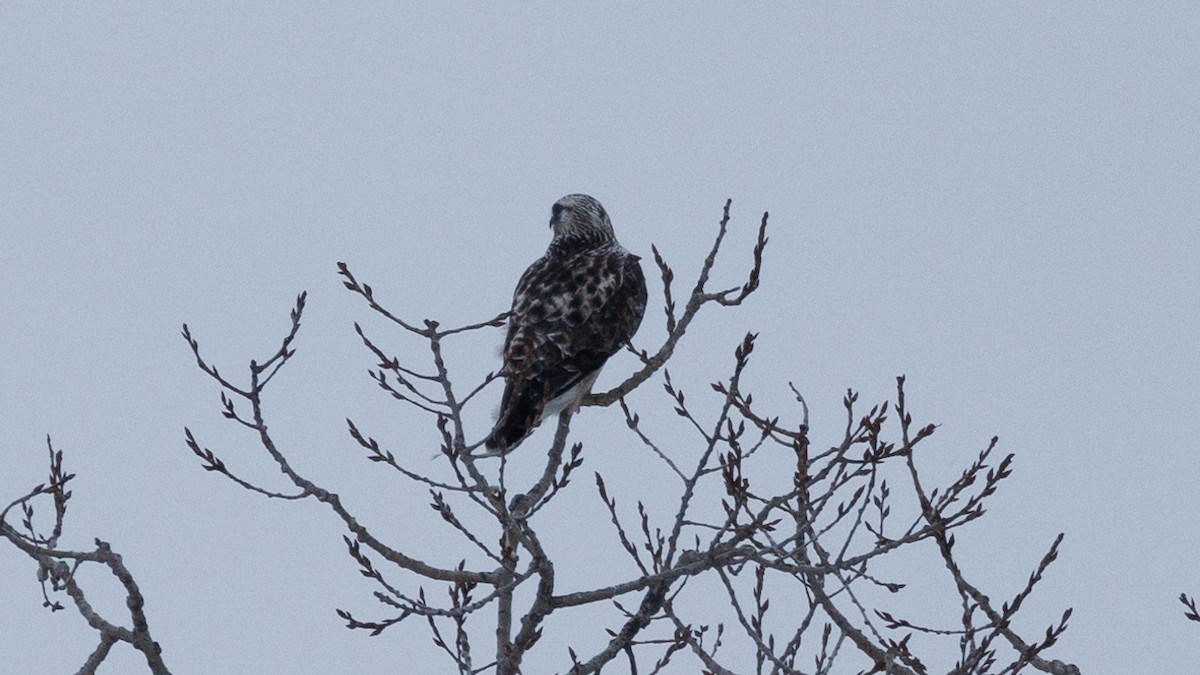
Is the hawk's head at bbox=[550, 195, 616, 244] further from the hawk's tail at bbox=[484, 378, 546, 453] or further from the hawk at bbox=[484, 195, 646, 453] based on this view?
the hawk's tail at bbox=[484, 378, 546, 453]

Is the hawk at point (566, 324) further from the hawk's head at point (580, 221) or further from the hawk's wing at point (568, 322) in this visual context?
the hawk's head at point (580, 221)

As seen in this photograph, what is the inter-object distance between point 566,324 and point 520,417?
1.19 meters

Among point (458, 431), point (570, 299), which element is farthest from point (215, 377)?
point (570, 299)

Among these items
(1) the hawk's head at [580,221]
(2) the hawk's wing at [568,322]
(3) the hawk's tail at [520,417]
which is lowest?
(3) the hawk's tail at [520,417]

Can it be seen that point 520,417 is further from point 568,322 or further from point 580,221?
point 580,221

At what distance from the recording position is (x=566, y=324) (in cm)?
874

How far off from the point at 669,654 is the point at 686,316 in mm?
1439

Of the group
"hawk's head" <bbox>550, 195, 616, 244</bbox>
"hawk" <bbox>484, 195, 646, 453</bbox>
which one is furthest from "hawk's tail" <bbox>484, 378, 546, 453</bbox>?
"hawk's head" <bbox>550, 195, 616, 244</bbox>

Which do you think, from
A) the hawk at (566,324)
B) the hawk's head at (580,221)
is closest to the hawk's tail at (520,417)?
the hawk at (566,324)

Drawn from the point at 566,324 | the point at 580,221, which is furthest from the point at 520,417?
the point at 580,221

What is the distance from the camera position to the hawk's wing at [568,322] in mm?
8102

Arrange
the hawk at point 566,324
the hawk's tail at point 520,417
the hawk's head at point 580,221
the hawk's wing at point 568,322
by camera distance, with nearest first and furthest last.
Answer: the hawk's tail at point 520,417 → the hawk at point 566,324 → the hawk's wing at point 568,322 → the hawk's head at point 580,221

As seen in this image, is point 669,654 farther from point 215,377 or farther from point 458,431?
point 215,377

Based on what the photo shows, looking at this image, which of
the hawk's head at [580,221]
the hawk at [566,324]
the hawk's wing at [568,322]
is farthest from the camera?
the hawk's head at [580,221]
